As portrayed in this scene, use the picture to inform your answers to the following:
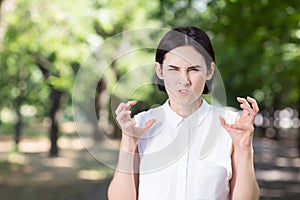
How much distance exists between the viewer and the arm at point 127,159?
1889 mm

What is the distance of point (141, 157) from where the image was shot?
198 cm

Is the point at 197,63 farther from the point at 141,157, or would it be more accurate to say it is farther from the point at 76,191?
the point at 76,191

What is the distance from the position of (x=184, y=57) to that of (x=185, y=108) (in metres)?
0.18

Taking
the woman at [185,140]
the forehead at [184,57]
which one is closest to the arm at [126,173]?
the woman at [185,140]

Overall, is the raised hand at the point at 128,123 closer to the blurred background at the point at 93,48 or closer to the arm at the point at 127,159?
the arm at the point at 127,159

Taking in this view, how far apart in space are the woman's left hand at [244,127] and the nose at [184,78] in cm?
20

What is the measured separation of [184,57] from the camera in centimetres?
200

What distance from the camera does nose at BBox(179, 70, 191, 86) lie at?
1.97 m

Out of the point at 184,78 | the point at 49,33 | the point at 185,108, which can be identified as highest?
the point at 49,33

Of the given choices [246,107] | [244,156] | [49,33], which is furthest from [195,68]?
[49,33]

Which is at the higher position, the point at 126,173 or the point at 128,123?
the point at 128,123

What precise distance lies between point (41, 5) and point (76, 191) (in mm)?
4537

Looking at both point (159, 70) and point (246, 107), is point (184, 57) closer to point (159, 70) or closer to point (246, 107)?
point (159, 70)

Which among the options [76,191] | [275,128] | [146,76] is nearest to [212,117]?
[146,76]
